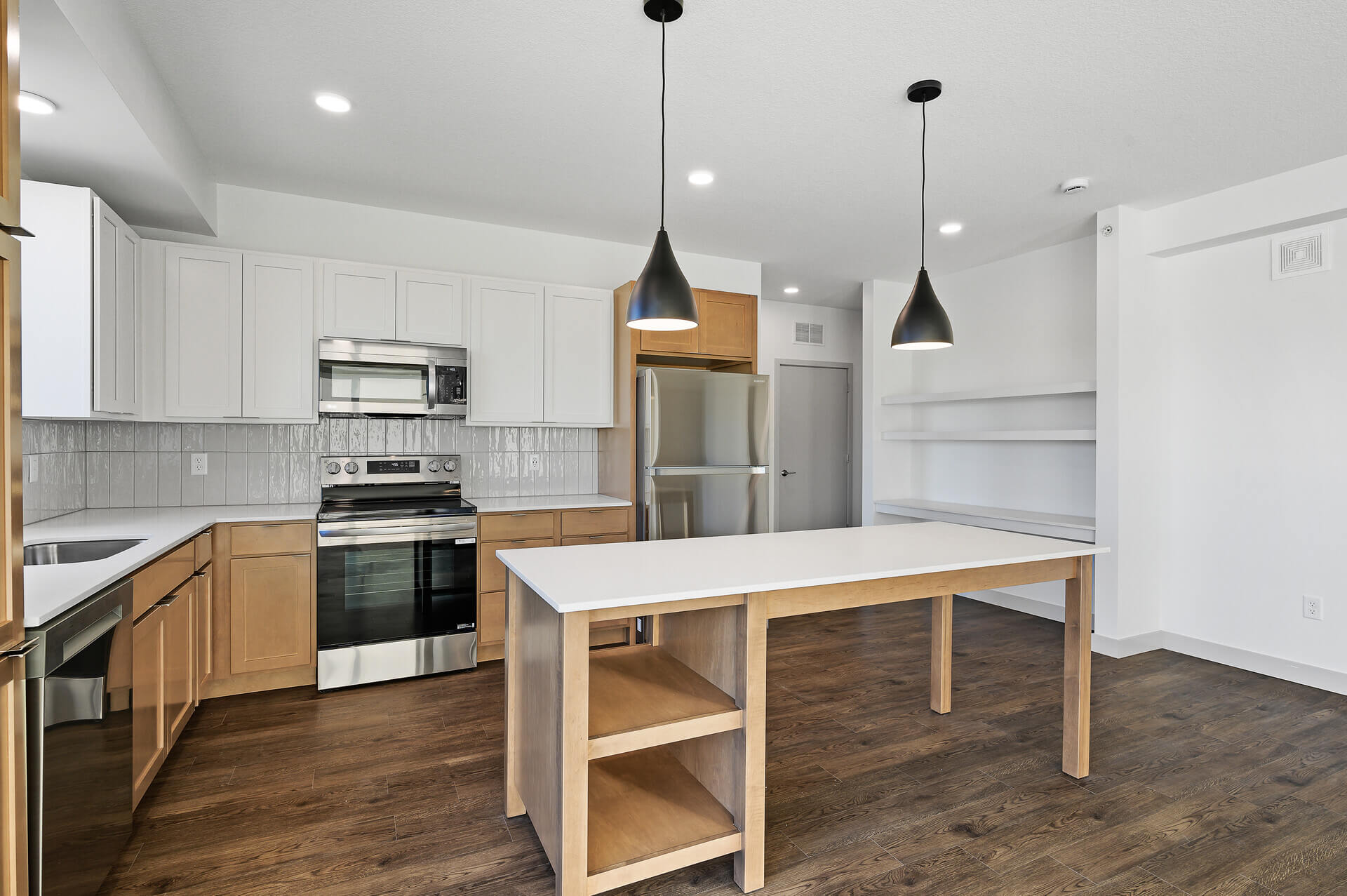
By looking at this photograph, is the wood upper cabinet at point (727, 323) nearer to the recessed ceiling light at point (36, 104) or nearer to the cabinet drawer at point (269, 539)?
the cabinet drawer at point (269, 539)

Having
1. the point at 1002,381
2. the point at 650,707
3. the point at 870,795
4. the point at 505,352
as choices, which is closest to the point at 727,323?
the point at 505,352

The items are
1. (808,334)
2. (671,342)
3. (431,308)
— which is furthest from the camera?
(808,334)

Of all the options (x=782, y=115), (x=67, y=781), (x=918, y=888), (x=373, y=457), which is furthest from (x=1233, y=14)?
(x=373, y=457)

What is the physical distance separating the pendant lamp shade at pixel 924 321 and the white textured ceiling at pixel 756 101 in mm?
809

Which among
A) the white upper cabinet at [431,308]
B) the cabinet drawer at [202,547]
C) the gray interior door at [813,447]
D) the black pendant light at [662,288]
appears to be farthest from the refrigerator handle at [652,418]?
the gray interior door at [813,447]

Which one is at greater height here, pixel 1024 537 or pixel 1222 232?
pixel 1222 232

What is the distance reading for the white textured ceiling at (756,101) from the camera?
2.24 meters

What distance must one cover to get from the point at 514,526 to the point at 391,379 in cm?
105

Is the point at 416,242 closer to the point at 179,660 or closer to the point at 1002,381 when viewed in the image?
the point at 179,660

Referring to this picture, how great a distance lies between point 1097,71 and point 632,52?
68.5 inches

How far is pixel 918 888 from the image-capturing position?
189 cm

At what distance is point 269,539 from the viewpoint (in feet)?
10.7

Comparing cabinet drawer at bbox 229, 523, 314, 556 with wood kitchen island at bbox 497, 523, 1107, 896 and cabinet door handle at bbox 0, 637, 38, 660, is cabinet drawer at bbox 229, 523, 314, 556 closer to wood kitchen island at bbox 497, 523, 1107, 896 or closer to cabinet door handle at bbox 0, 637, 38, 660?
wood kitchen island at bbox 497, 523, 1107, 896

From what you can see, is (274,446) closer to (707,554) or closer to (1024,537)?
(707,554)
